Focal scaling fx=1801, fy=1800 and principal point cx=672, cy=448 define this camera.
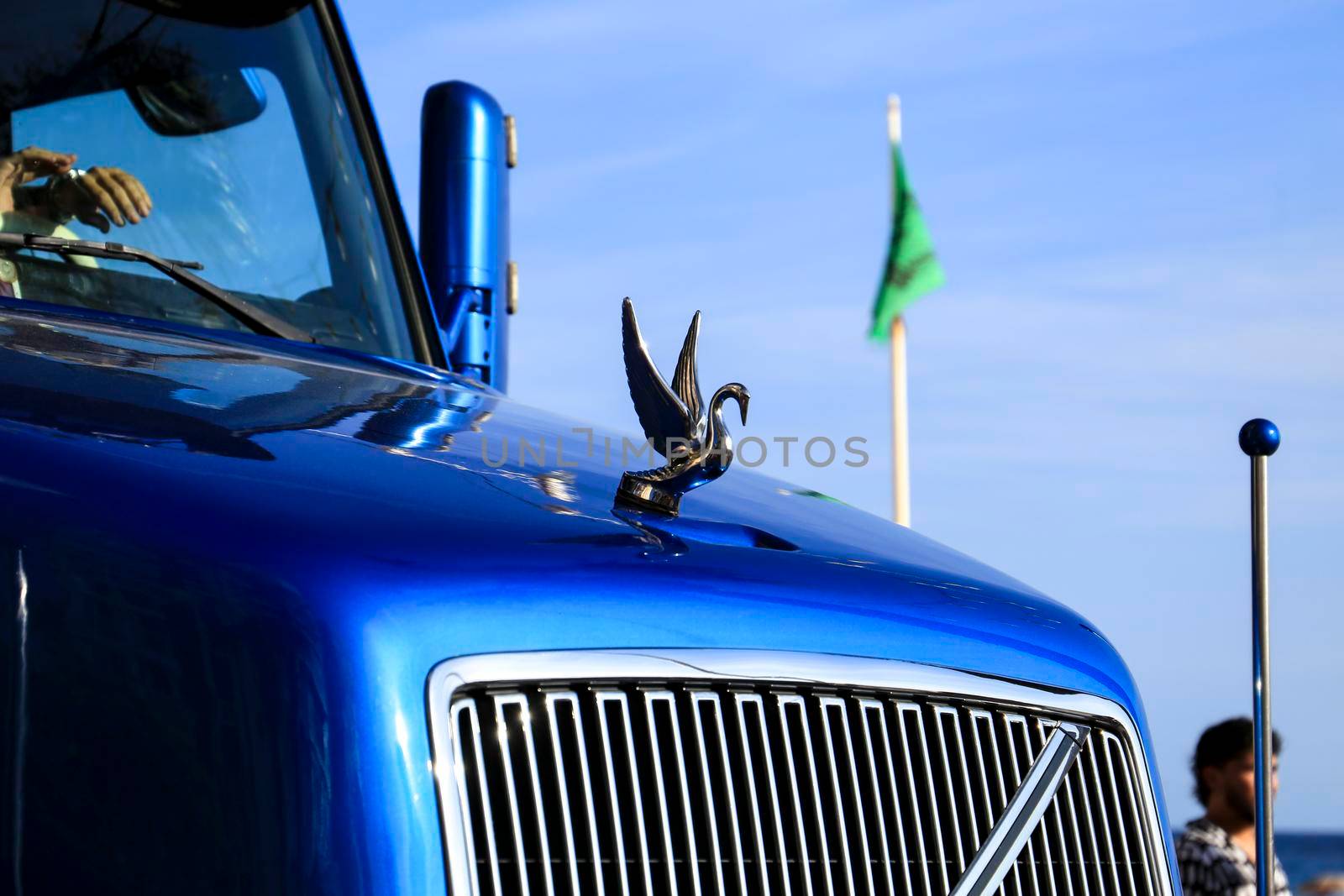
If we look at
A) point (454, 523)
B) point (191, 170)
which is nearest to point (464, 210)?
point (191, 170)

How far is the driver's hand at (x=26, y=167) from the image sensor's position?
2.83 meters

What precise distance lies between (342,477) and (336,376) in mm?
729

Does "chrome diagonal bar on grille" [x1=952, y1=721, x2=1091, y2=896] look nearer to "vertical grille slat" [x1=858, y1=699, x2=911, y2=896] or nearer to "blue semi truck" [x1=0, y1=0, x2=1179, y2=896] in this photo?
"blue semi truck" [x1=0, y1=0, x2=1179, y2=896]

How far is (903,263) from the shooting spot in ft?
52.3

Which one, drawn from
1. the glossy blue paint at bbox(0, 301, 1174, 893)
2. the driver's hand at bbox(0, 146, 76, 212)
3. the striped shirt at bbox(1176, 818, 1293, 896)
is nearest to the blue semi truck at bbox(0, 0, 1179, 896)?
the glossy blue paint at bbox(0, 301, 1174, 893)

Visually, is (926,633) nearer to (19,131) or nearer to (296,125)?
(19,131)

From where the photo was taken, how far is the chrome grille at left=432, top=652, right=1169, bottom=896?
63.6 inches

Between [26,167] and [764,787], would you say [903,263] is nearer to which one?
[26,167]

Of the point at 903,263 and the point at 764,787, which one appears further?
the point at 903,263

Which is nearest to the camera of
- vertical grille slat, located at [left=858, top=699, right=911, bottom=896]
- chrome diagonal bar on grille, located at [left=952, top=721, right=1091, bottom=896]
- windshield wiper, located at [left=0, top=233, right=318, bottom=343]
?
vertical grille slat, located at [left=858, top=699, right=911, bottom=896]

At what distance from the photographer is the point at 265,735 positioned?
1515 mm

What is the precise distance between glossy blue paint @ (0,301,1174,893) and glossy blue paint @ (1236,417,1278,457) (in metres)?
0.64

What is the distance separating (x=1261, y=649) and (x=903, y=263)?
542 inches

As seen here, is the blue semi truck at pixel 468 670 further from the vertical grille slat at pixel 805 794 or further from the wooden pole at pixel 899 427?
the wooden pole at pixel 899 427
